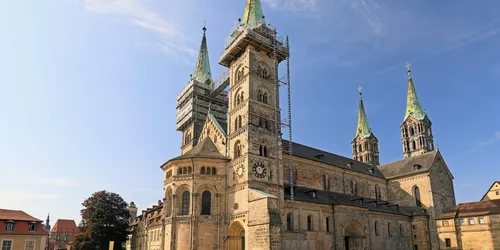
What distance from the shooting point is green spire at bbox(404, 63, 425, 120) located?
262 ft

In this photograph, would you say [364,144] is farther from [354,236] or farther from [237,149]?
[237,149]

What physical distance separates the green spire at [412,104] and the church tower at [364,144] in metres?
9.74

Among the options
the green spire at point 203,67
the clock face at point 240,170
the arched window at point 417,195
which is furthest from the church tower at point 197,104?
the arched window at point 417,195

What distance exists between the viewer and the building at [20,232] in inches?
1615

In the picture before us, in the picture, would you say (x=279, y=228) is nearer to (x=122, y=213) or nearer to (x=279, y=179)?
(x=279, y=179)

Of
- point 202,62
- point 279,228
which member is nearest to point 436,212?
point 279,228

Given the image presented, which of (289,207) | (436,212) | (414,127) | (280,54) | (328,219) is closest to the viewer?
(289,207)

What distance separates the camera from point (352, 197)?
4656cm

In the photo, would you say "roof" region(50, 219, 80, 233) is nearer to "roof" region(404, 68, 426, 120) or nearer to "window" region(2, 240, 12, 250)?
"window" region(2, 240, 12, 250)

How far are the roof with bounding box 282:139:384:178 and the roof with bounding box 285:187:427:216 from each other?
4.35m

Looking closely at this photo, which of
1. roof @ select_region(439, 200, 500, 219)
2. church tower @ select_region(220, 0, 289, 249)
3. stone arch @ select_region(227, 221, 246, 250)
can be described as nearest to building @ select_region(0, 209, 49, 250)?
stone arch @ select_region(227, 221, 246, 250)

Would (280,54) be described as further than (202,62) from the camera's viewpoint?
No

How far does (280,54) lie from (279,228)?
20623mm

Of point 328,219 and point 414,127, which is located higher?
point 414,127
